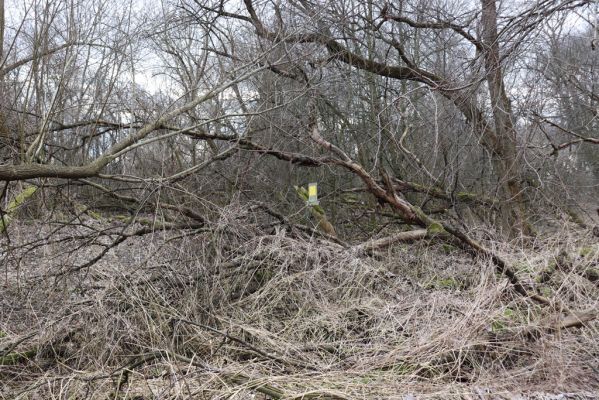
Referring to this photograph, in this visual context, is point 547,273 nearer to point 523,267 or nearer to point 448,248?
point 523,267

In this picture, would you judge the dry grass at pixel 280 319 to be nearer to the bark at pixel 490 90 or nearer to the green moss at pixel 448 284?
the green moss at pixel 448 284

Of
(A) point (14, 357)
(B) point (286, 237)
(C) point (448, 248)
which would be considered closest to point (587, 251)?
(C) point (448, 248)

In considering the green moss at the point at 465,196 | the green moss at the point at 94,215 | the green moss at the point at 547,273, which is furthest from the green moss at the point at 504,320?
the green moss at the point at 94,215

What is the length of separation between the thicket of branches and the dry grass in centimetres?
2

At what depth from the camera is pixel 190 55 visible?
852cm

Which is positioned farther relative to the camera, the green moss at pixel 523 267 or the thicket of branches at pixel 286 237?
the green moss at pixel 523 267

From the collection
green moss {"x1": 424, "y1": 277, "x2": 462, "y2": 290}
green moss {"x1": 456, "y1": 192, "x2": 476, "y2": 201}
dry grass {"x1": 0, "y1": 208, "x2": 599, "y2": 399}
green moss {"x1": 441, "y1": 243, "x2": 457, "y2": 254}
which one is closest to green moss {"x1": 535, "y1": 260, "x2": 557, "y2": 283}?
dry grass {"x1": 0, "y1": 208, "x2": 599, "y2": 399}

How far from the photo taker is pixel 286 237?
520 cm

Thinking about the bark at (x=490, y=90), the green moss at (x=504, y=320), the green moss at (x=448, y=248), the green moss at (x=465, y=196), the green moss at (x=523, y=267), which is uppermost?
the bark at (x=490, y=90)

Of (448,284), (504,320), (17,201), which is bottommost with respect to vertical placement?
(504,320)

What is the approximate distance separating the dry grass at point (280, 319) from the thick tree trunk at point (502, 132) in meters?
1.24

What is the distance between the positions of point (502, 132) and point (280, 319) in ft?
11.5

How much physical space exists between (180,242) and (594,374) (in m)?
3.51

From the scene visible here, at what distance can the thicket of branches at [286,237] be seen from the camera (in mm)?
3395
